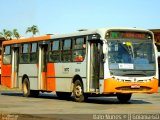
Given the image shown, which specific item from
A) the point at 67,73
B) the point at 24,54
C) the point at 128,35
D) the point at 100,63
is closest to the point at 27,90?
the point at 24,54

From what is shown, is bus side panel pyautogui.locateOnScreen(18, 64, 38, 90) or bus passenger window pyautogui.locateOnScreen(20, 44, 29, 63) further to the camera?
bus passenger window pyautogui.locateOnScreen(20, 44, 29, 63)

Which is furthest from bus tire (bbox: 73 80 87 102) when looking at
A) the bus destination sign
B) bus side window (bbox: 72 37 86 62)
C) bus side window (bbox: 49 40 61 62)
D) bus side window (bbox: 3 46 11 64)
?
bus side window (bbox: 3 46 11 64)

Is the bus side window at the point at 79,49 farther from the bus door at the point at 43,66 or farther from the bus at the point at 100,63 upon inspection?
the bus door at the point at 43,66

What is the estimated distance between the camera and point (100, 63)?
2084 cm

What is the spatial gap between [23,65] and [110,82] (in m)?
8.37

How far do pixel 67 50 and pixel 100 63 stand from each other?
9.18 feet

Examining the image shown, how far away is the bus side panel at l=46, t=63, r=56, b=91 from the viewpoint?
24406mm

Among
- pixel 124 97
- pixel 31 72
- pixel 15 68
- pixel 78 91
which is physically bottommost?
pixel 124 97

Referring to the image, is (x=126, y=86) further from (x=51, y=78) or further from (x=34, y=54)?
(x=34, y=54)

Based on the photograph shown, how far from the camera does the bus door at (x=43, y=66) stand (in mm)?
25391

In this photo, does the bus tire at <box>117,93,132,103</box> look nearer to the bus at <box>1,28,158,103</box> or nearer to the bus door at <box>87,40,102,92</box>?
the bus at <box>1,28,158,103</box>

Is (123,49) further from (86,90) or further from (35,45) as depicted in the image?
(35,45)

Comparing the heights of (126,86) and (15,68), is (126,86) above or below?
below

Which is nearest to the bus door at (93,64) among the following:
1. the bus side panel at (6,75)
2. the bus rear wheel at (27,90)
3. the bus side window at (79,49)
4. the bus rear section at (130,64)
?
the bus side window at (79,49)
